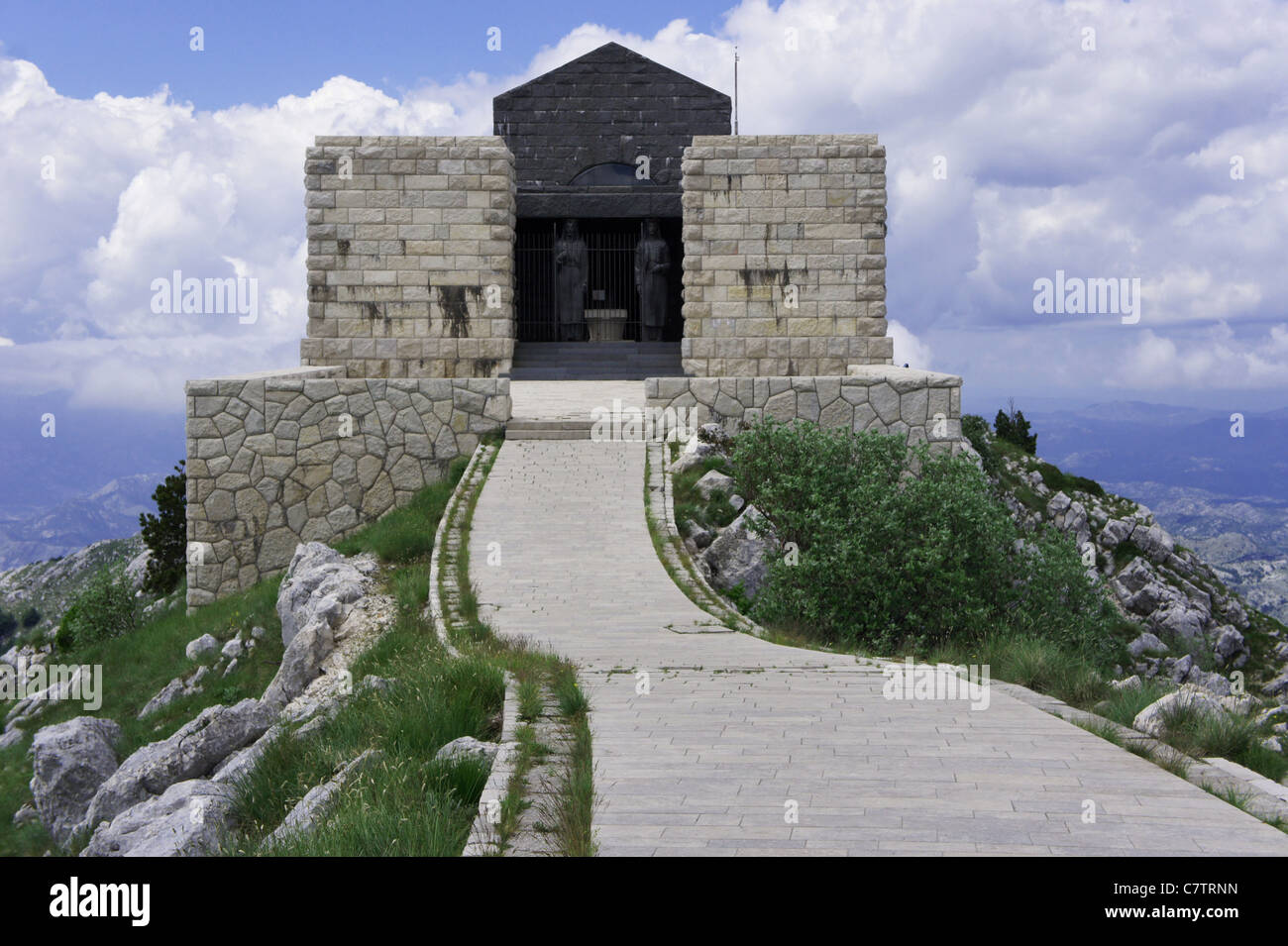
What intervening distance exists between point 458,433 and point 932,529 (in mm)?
6232

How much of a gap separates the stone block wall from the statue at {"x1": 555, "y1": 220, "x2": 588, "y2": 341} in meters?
3.92

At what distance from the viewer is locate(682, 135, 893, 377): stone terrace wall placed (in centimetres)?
1945

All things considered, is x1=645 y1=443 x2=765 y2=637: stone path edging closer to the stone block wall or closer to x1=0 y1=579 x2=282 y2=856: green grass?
x1=0 y1=579 x2=282 y2=856: green grass

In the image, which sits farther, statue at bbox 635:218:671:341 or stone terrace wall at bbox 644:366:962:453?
statue at bbox 635:218:671:341

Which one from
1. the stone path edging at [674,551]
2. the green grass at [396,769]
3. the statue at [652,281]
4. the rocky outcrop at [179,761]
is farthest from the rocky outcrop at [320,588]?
the statue at [652,281]

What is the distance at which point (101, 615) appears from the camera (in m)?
15.9

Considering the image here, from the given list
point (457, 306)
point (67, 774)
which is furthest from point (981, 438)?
point (67, 774)

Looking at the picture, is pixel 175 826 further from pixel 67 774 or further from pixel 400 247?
pixel 400 247

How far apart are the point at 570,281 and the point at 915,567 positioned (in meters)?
15.6

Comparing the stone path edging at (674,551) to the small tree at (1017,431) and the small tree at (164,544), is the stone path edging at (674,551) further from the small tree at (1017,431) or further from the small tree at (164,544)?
the small tree at (1017,431)

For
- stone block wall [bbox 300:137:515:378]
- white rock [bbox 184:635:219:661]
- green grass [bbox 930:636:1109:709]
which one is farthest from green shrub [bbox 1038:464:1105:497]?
green grass [bbox 930:636:1109:709]

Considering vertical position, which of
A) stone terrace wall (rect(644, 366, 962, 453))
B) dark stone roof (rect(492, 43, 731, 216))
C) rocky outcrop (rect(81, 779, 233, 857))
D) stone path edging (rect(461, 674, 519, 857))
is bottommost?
rocky outcrop (rect(81, 779, 233, 857))

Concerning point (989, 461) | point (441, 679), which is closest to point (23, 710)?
point (441, 679)
